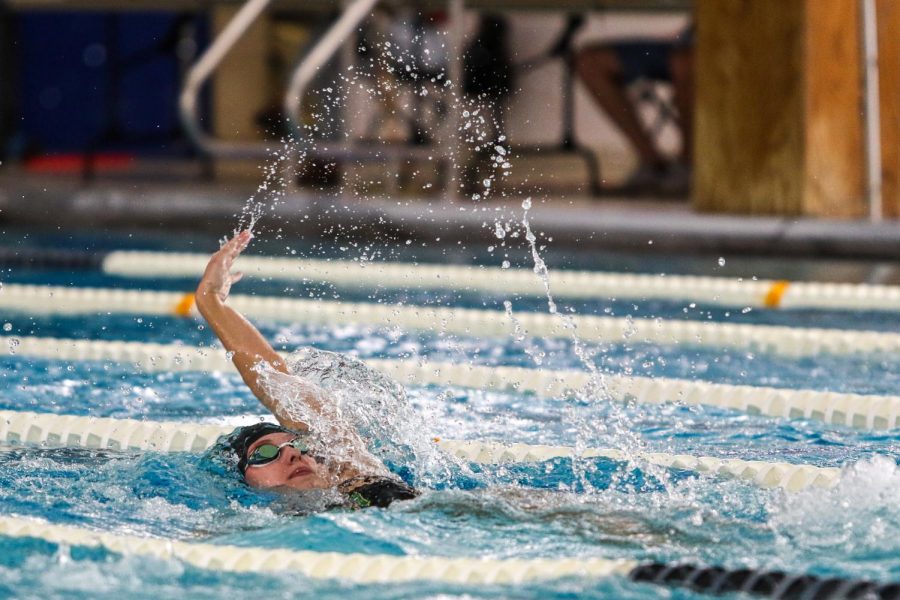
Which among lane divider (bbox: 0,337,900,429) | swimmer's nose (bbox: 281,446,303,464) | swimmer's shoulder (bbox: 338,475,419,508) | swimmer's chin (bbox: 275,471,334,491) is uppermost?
swimmer's nose (bbox: 281,446,303,464)

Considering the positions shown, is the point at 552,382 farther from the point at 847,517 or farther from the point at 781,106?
the point at 781,106

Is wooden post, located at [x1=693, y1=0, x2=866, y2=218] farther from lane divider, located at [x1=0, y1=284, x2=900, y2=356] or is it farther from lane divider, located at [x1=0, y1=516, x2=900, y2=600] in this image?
lane divider, located at [x1=0, y1=516, x2=900, y2=600]

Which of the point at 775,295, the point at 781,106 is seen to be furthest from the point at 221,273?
the point at 781,106

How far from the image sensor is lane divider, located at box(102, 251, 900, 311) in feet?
17.5

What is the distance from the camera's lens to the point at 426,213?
23.1ft

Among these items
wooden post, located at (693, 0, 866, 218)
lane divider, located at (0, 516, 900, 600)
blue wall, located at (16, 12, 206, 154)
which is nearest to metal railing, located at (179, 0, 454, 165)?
wooden post, located at (693, 0, 866, 218)

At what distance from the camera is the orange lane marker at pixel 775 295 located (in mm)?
5332

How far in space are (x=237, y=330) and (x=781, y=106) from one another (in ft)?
13.5

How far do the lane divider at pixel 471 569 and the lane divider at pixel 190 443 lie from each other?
2.57 feet

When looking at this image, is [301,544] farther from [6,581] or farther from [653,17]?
[653,17]

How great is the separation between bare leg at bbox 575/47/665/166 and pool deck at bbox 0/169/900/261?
480mm

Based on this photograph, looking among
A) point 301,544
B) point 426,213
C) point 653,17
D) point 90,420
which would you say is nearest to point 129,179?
point 426,213

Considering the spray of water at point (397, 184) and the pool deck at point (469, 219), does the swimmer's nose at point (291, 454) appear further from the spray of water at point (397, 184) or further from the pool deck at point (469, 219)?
the pool deck at point (469, 219)

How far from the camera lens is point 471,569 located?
7.50 ft
